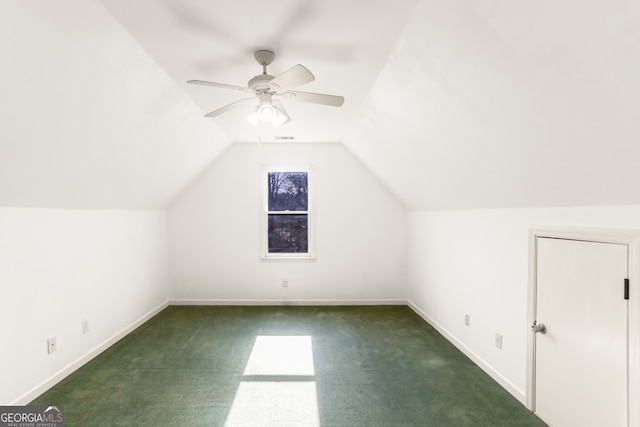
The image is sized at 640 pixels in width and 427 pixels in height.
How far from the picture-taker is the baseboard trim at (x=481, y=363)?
2668 mm

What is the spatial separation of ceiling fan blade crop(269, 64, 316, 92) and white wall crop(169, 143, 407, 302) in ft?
10.6

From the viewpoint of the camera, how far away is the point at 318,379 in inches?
117

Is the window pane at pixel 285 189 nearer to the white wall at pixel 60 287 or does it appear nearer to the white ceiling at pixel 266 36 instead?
the white wall at pixel 60 287

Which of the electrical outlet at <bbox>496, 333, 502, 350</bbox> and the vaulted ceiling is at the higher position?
the vaulted ceiling

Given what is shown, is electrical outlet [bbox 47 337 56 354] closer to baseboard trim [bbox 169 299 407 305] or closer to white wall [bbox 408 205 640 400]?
baseboard trim [bbox 169 299 407 305]

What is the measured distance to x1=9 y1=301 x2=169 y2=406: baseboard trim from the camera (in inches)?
101

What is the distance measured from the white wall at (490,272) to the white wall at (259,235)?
97 centimetres

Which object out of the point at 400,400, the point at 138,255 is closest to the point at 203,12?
the point at 400,400

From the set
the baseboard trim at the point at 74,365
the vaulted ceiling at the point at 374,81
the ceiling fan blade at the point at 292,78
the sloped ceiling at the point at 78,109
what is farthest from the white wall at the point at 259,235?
the ceiling fan blade at the point at 292,78

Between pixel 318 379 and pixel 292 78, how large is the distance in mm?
2419

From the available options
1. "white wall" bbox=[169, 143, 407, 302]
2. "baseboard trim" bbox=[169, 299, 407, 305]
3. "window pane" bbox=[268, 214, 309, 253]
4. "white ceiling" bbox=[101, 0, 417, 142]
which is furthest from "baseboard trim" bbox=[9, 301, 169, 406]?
"white ceiling" bbox=[101, 0, 417, 142]

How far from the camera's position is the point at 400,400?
8.70 feet

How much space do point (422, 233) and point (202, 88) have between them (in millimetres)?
3340

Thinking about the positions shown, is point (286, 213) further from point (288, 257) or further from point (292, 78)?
point (292, 78)
